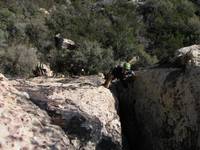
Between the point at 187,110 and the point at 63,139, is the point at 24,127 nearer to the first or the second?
the point at 63,139

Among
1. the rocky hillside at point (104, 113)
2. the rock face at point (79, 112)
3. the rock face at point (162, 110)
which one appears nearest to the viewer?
the rocky hillside at point (104, 113)

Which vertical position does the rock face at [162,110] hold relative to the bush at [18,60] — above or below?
below

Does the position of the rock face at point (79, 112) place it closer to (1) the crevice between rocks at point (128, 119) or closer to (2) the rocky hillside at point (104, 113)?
(2) the rocky hillside at point (104, 113)

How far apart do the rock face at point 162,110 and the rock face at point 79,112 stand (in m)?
0.44

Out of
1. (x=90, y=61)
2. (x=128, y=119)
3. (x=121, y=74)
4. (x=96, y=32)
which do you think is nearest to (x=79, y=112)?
(x=128, y=119)

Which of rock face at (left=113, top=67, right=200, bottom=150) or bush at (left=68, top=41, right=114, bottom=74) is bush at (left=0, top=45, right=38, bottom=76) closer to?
bush at (left=68, top=41, right=114, bottom=74)

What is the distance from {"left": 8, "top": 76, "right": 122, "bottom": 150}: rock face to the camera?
6.27 metres

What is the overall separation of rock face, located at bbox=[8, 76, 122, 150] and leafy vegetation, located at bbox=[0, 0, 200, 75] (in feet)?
41.5

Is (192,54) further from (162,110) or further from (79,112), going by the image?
(79,112)

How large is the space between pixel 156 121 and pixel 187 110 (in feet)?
2.07

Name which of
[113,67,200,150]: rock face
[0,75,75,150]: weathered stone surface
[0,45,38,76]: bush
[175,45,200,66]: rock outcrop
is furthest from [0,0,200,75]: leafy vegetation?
[0,75,75,150]: weathered stone surface

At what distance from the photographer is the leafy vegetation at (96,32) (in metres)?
23.0

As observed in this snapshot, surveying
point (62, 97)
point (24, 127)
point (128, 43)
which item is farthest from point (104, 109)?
point (128, 43)

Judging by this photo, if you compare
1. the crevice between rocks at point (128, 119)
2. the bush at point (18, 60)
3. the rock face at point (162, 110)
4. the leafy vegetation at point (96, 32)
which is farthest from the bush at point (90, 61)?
the rock face at point (162, 110)
